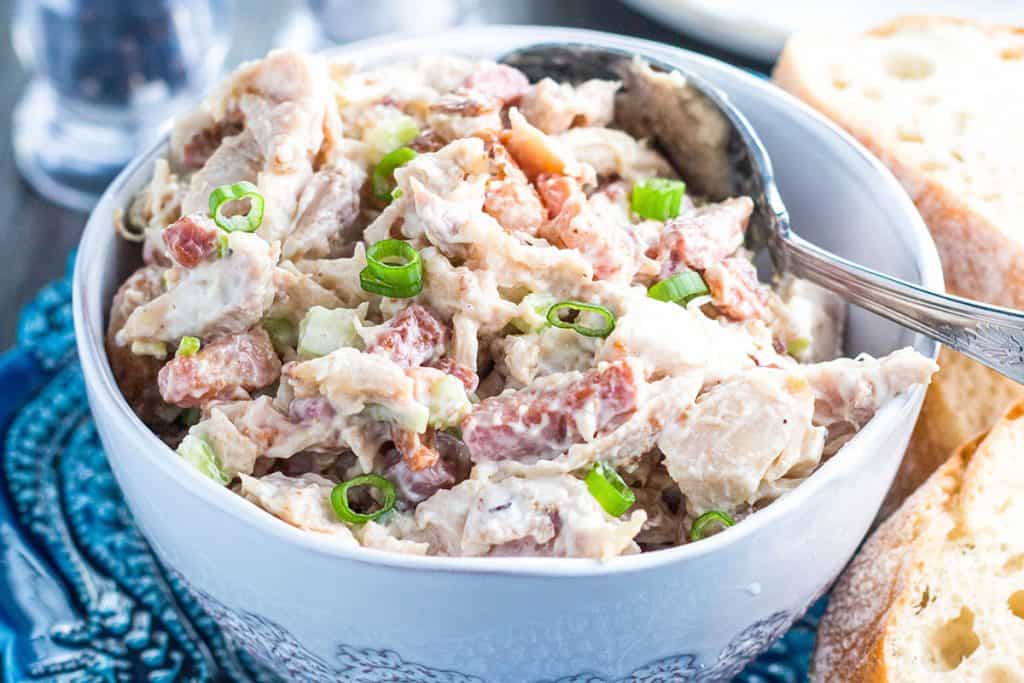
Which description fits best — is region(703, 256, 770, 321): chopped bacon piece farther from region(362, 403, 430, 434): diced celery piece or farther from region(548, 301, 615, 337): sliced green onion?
region(362, 403, 430, 434): diced celery piece

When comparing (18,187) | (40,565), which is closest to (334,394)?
(40,565)

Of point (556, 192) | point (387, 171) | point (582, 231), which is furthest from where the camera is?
point (387, 171)

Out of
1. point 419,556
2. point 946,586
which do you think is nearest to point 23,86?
Result: point 419,556

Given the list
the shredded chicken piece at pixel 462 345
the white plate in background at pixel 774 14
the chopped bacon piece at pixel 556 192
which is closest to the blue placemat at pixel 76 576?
the shredded chicken piece at pixel 462 345

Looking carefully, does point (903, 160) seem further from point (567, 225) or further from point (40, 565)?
point (40, 565)

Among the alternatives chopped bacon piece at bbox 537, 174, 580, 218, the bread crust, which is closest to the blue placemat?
the bread crust

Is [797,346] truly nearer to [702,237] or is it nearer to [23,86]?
[702,237]
